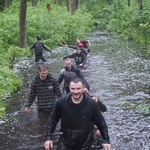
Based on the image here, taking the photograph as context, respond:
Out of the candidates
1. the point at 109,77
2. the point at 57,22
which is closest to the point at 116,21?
the point at 57,22

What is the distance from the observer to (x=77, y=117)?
5.53 metres

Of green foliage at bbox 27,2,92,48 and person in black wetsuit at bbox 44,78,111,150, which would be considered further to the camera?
green foliage at bbox 27,2,92,48

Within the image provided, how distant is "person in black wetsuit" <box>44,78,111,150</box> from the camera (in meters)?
5.44

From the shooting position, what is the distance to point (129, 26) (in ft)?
111

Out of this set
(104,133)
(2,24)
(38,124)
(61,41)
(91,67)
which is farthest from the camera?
(61,41)

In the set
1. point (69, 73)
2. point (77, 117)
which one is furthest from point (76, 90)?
point (69, 73)

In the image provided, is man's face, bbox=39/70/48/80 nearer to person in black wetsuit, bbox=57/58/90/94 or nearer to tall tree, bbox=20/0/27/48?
person in black wetsuit, bbox=57/58/90/94

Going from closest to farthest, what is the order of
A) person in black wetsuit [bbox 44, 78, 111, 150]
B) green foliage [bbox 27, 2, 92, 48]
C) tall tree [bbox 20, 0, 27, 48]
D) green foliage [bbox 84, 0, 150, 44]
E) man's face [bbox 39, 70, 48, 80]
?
person in black wetsuit [bbox 44, 78, 111, 150]
man's face [bbox 39, 70, 48, 80]
tall tree [bbox 20, 0, 27, 48]
green foliage [bbox 27, 2, 92, 48]
green foliage [bbox 84, 0, 150, 44]

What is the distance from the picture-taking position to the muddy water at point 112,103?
27.4 ft

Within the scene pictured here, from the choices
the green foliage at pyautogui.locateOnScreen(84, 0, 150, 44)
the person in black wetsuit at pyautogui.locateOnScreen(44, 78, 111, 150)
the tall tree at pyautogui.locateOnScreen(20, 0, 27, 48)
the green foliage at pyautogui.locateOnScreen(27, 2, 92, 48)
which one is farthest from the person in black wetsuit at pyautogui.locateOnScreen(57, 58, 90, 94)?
the green foliage at pyautogui.locateOnScreen(27, 2, 92, 48)

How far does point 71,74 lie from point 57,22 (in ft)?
65.8

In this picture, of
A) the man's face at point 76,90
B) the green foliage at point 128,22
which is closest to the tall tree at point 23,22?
the green foliage at point 128,22

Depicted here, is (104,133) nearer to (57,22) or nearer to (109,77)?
(109,77)

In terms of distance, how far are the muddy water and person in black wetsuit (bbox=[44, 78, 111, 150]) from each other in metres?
2.31
